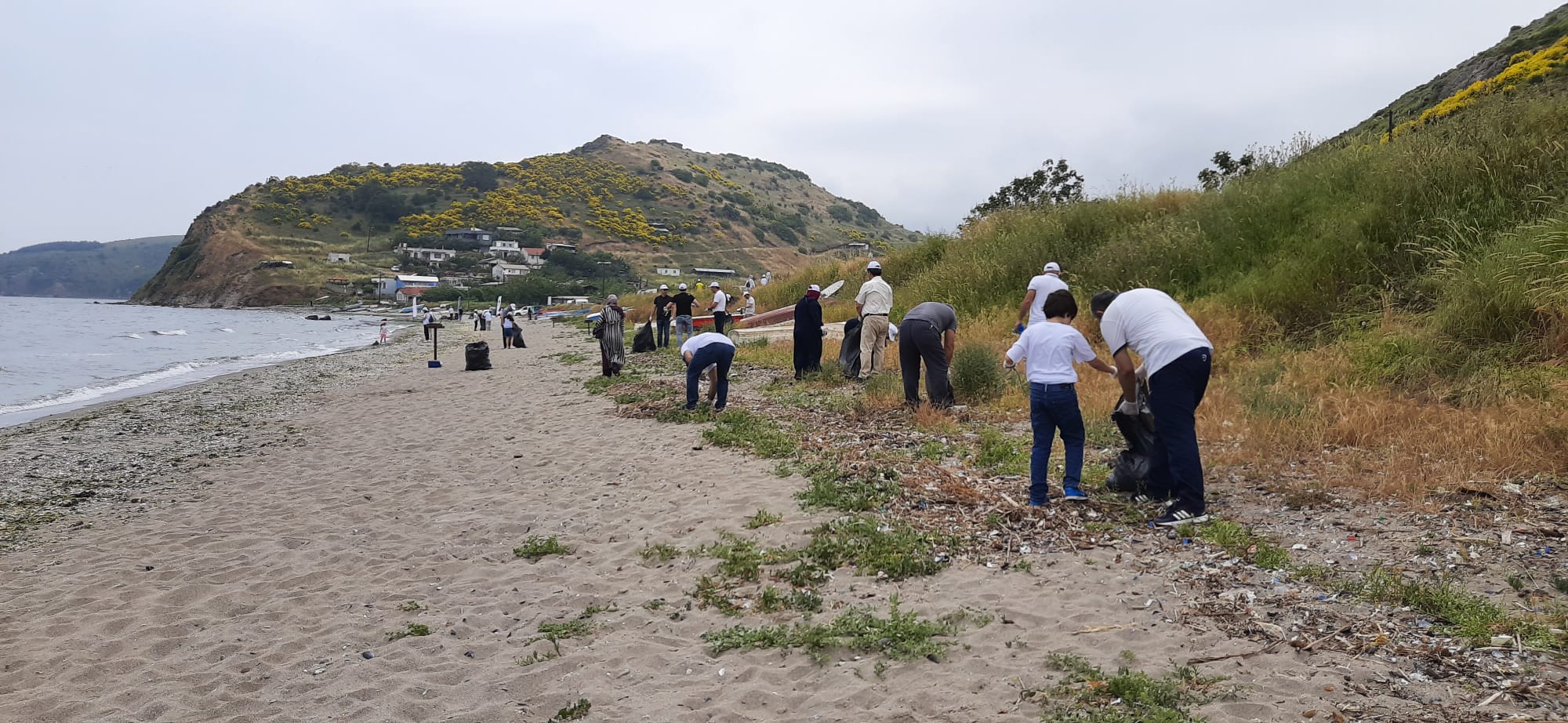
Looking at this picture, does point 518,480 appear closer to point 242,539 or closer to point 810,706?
point 242,539

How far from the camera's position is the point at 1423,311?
9.86 meters

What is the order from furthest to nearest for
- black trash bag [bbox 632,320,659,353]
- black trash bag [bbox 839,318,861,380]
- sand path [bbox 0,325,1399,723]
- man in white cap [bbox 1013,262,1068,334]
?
black trash bag [bbox 632,320,659,353] → black trash bag [bbox 839,318,861,380] → man in white cap [bbox 1013,262,1068,334] → sand path [bbox 0,325,1399,723]

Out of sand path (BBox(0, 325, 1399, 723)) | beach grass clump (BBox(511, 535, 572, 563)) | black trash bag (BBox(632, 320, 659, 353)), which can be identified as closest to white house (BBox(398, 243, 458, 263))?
black trash bag (BBox(632, 320, 659, 353))

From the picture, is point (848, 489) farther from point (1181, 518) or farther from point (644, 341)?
point (644, 341)

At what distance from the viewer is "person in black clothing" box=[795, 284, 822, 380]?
42.0 feet

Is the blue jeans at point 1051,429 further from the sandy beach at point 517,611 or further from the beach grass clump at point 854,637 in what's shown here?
the beach grass clump at point 854,637

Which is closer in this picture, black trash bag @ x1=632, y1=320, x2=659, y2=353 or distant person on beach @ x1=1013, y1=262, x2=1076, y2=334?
distant person on beach @ x1=1013, y1=262, x2=1076, y2=334

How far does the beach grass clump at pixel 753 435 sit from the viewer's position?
813cm

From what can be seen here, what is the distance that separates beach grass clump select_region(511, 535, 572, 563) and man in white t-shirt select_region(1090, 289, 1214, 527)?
13.0ft

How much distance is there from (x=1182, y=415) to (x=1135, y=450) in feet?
2.34

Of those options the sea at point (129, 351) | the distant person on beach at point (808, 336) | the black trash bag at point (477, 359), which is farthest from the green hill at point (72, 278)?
the distant person on beach at point (808, 336)

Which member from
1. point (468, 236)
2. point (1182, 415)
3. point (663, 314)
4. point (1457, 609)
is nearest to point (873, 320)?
point (1182, 415)

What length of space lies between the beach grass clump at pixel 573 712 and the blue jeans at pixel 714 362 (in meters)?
6.71

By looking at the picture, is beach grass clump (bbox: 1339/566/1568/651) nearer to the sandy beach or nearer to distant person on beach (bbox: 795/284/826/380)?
the sandy beach
